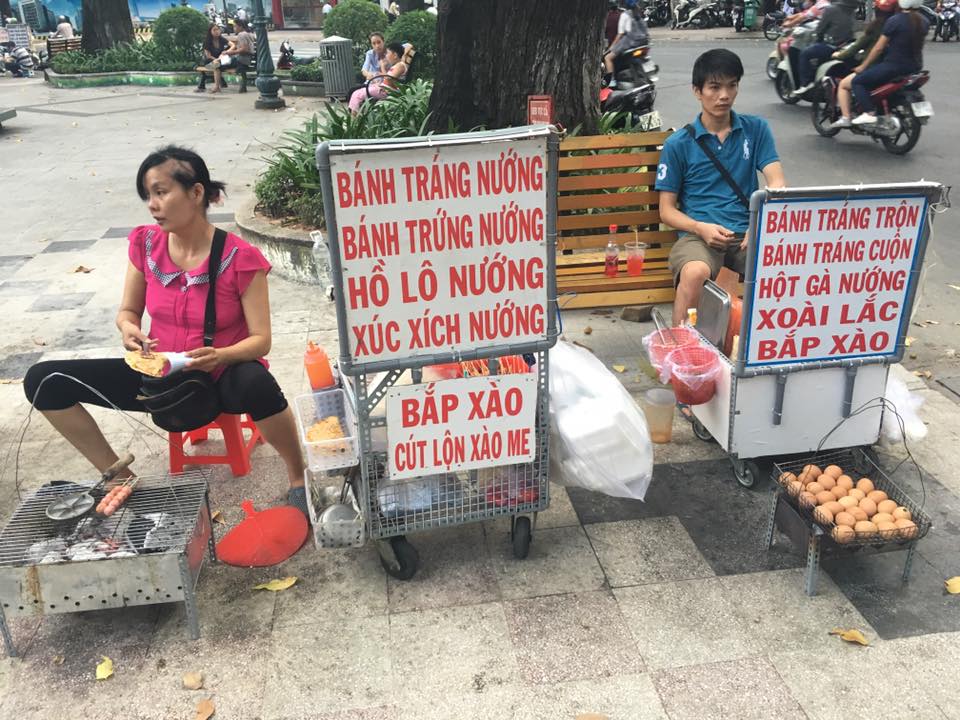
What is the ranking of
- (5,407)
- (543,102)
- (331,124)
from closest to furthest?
1. (5,407)
2. (543,102)
3. (331,124)

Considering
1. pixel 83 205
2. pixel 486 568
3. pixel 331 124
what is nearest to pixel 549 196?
pixel 486 568

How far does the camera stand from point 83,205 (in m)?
8.90

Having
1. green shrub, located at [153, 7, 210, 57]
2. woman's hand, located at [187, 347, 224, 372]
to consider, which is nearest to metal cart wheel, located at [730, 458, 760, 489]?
woman's hand, located at [187, 347, 224, 372]

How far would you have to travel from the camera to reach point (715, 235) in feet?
13.7

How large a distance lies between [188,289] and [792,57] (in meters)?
11.5

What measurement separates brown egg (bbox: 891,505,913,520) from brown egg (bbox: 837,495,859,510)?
128 millimetres

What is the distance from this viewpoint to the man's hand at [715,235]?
4.17m

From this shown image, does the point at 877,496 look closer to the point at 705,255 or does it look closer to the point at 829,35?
the point at 705,255

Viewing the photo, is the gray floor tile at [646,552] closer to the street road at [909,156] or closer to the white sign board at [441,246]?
the white sign board at [441,246]

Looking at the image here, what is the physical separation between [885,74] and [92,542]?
9.31 metres

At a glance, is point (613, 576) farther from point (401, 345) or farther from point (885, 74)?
point (885, 74)

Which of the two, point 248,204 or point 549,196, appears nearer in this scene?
point 549,196

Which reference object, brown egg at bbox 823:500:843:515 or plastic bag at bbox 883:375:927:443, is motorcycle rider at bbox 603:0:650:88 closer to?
plastic bag at bbox 883:375:927:443

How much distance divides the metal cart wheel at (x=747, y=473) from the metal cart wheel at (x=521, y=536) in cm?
106
